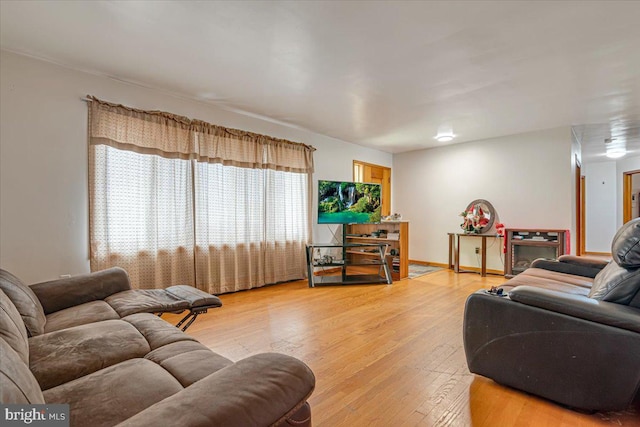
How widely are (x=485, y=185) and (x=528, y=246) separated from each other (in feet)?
4.03

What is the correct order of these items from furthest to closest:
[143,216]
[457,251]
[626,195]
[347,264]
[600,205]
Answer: [600,205] → [626,195] → [457,251] → [347,264] → [143,216]

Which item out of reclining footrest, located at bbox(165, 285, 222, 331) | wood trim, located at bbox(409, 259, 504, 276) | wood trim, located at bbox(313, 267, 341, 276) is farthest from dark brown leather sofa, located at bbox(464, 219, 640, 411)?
wood trim, located at bbox(409, 259, 504, 276)

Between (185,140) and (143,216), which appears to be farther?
(185,140)

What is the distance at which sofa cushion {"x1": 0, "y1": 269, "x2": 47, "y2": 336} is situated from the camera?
1473mm

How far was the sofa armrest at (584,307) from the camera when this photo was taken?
1510 millimetres

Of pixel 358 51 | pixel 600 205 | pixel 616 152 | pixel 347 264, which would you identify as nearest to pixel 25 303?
pixel 358 51

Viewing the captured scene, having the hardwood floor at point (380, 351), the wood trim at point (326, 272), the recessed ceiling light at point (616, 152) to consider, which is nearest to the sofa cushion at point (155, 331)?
the hardwood floor at point (380, 351)

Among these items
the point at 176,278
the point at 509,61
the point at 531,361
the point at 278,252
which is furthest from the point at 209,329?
the point at 509,61

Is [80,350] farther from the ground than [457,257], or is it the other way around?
[80,350]

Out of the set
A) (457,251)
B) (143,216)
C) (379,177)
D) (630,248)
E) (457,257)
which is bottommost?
(457,257)

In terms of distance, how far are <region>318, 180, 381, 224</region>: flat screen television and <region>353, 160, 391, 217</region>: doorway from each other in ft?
3.67

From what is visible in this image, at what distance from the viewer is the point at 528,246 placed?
16.1 ft

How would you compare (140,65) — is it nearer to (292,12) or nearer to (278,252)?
(292,12)

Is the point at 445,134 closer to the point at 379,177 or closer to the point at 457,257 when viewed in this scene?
the point at 379,177
